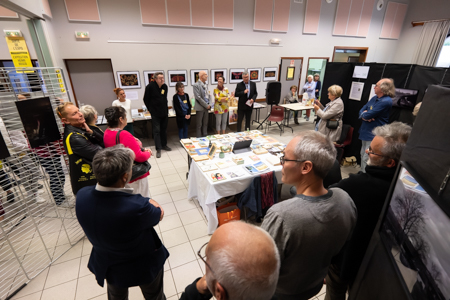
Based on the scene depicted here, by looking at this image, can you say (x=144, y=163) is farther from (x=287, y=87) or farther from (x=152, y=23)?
(x=287, y=87)

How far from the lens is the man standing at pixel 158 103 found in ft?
16.3

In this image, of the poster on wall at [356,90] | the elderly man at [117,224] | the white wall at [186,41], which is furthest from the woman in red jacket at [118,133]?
the poster on wall at [356,90]

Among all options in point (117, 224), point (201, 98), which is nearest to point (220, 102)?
point (201, 98)

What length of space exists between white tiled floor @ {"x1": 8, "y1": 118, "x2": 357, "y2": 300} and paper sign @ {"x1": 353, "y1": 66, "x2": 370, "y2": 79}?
457 cm

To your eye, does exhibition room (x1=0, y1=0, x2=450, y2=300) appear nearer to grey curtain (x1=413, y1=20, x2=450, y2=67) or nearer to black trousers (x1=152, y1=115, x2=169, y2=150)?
black trousers (x1=152, y1=115, x2=169, y2=150)

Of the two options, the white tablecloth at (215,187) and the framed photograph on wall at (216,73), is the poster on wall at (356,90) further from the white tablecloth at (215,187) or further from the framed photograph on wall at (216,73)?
the framed photograph on wall at (216,73)

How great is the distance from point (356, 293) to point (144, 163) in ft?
7.98

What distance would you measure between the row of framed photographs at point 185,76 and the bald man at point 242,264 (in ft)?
16.2

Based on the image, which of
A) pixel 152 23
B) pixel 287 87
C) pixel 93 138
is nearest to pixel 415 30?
pixel 287 87

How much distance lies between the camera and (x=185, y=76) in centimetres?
669

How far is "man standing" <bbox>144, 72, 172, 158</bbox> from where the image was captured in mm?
4957

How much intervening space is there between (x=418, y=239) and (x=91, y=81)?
7.11 meters

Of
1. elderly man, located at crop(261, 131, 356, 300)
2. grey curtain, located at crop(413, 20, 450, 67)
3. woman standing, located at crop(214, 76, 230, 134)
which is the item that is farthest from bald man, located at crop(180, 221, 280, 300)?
grey curtain, located at crop(413, 20, 450, 67)

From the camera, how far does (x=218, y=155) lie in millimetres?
3400
